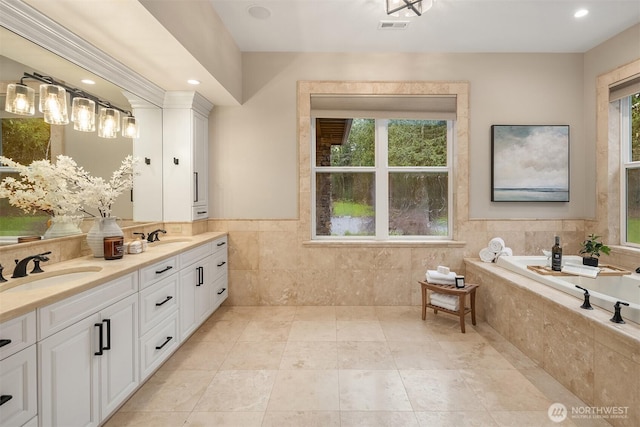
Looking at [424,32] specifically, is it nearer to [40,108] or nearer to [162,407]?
[40,108]

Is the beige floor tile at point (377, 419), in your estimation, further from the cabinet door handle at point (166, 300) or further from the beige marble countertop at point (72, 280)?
the beige marble countertop at point (72, 280)

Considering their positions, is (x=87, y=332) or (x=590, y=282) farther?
(x=590, y=282)

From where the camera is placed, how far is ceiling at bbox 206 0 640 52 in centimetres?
281

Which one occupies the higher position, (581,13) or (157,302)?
(581,13)

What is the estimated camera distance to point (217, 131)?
3725 millimetres

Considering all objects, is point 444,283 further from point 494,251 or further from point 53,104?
point 53,104

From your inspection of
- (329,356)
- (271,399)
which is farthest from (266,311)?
(271,399)

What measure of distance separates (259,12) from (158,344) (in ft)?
9.43

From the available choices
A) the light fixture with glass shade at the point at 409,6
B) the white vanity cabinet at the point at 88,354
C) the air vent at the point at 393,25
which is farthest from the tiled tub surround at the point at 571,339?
the white vanity cabinet at the point at 88,354

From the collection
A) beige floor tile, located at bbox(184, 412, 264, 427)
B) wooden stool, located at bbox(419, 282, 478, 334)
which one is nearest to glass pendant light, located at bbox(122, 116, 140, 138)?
beige floor tile, located at bbox(184, 412, 264, 427)

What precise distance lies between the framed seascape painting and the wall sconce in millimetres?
3842

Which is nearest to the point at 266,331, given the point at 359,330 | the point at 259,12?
the point at 359,330

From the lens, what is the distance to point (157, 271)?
2.21 m

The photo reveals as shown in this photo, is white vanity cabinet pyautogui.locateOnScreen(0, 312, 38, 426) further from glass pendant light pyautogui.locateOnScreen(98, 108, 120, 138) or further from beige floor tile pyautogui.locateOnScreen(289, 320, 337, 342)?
beige floor tile pyautogui.locateOnScreen(289, 320, 337, 342)
